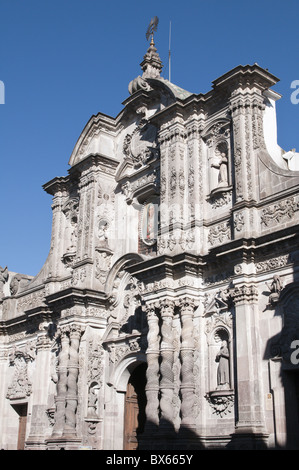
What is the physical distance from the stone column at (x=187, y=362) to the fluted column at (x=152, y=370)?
82cm

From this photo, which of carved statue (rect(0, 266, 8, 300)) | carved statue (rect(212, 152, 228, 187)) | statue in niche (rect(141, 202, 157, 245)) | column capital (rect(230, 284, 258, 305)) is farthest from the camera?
carved statue (rect(0, 266, 8, 300))

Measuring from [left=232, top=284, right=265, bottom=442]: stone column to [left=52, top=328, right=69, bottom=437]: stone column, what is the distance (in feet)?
22.9

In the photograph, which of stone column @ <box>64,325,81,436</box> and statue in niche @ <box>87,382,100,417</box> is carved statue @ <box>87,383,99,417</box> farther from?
stone column @ <box>64,325,81,436</box>

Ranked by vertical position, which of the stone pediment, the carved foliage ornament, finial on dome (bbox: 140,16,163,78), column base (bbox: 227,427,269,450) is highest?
finial on dome (bbox: 140,16,163,78)

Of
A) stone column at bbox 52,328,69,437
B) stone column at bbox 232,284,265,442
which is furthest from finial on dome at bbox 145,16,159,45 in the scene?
stone column at bbox 232,284,265,442

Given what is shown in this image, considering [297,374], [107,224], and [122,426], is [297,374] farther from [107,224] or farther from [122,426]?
[107,224]

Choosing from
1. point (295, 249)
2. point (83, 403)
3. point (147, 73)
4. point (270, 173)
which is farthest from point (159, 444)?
point (147, 73)

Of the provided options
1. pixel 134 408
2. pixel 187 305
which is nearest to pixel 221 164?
pixel 187 305

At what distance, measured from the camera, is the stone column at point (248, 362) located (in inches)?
568

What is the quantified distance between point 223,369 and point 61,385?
6.49 metres

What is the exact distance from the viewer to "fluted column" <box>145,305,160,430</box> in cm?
1614

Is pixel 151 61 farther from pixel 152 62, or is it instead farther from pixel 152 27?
pixel 152 27

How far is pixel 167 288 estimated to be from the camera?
17.0 m

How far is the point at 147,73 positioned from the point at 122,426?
43.8 ft
